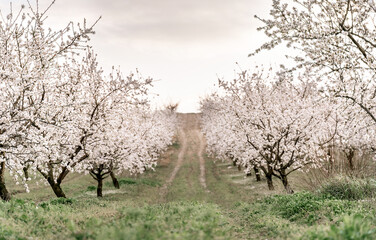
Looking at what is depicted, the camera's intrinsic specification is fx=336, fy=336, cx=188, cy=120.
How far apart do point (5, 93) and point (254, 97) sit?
16431 mm

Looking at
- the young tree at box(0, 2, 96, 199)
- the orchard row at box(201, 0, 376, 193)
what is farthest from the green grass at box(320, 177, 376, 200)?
the young tree at box(0, 2, 96, 199)

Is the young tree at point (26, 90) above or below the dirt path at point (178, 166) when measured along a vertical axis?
above

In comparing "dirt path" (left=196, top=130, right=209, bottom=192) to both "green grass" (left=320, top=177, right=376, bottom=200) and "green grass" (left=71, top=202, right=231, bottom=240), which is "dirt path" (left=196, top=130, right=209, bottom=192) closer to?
"green grass" (left=320, top=177, right=376, bottom=200)

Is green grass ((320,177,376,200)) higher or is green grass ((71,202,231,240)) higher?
green grass ((71,202,231,240))

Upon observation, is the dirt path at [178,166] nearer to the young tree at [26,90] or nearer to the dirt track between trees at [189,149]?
the dirt track between trees at [189,149]

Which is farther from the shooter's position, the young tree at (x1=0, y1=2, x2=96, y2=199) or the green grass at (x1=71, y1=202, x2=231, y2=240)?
the young tree at (x1=0, y1=2, x2=96, y2=199)

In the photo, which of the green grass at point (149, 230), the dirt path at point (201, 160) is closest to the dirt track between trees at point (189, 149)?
the dirt path at point (201, 160)

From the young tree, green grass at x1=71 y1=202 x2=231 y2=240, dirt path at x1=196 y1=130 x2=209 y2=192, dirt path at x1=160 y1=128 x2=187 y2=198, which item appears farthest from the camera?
dirt path at x1=196 y1=130 x2=209 y2=192

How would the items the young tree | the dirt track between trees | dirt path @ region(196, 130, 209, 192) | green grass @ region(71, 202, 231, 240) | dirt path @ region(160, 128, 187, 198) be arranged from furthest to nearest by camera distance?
the dirt track between trees
dirt path @ region(196, 130, 209, 192)
dirt path @ region(160, 128, 187, 198)
the young tree
green grass @ region(71, 202, 231, 240)

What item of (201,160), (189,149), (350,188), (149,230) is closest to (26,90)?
(149,230)

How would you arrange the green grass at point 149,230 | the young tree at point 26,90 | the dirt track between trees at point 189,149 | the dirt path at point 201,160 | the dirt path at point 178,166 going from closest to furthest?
the green grass at point 149,230 < the young tree at point 26,90 < the dirt path at point 178,166 < the dirt path at point 201,160 < the dirt track between trees at point 189,149

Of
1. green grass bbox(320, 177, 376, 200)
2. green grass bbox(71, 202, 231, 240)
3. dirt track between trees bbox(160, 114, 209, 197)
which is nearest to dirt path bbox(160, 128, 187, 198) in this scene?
dirt track between trees bbox(160, 114, 209, 197)

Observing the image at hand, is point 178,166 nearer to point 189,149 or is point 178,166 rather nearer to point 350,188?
point 189,149

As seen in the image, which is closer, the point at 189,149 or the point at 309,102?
the point at 309,102
